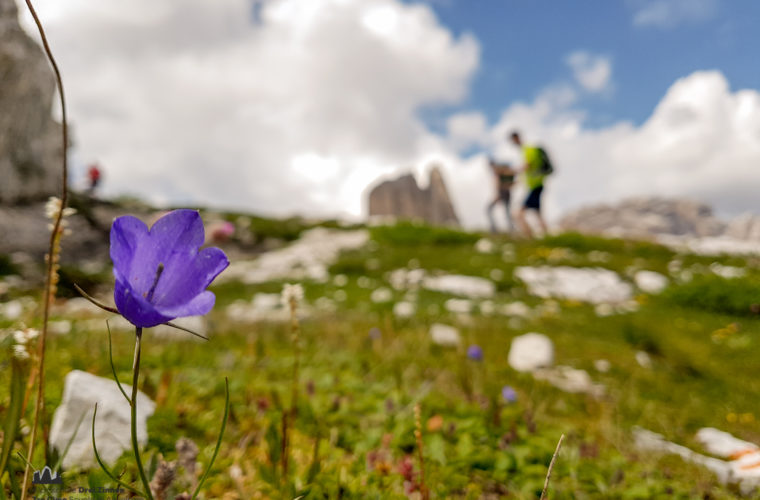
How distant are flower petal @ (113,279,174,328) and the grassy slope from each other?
2.59 ft

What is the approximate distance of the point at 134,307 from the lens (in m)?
0.92

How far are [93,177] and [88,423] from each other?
70.2ft

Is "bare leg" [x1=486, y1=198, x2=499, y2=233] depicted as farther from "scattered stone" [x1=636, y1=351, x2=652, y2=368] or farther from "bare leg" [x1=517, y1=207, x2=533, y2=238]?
"scattered stone" [x1=636, y1=351, x2=652, y2=368]

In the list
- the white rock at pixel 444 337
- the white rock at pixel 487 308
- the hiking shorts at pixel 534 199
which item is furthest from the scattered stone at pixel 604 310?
the hiking shorts at pixel 534 199

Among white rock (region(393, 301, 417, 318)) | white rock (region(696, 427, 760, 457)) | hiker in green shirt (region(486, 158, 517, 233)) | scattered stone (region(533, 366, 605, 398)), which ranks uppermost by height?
hiker in green shirt (region(486, 158, 517, 233))

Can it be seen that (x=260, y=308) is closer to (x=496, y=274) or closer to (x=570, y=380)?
(x=496, y=274)

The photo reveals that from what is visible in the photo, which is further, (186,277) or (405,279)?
(405,279)

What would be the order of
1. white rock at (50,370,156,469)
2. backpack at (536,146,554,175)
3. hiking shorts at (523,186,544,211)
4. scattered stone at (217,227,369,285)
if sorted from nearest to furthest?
white rock at (50,370,156,469), scattered stone at (217,227,369,285), backpack at (536,146,554,175), hiking shorts at (523,186,544,211)

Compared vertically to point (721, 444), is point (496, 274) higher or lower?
higher

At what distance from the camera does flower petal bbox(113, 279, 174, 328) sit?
90 centimetres

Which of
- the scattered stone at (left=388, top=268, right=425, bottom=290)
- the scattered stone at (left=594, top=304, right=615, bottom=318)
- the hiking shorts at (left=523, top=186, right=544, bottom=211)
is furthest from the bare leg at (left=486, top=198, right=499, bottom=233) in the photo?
the scattered stone at (left=594, top=304, right=615, bottom=318)

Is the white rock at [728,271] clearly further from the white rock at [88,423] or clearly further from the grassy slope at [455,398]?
the white rock at [88,423]

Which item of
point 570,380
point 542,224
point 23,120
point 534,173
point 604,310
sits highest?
point 23,120

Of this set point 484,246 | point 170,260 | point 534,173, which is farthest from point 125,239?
point 484,246
